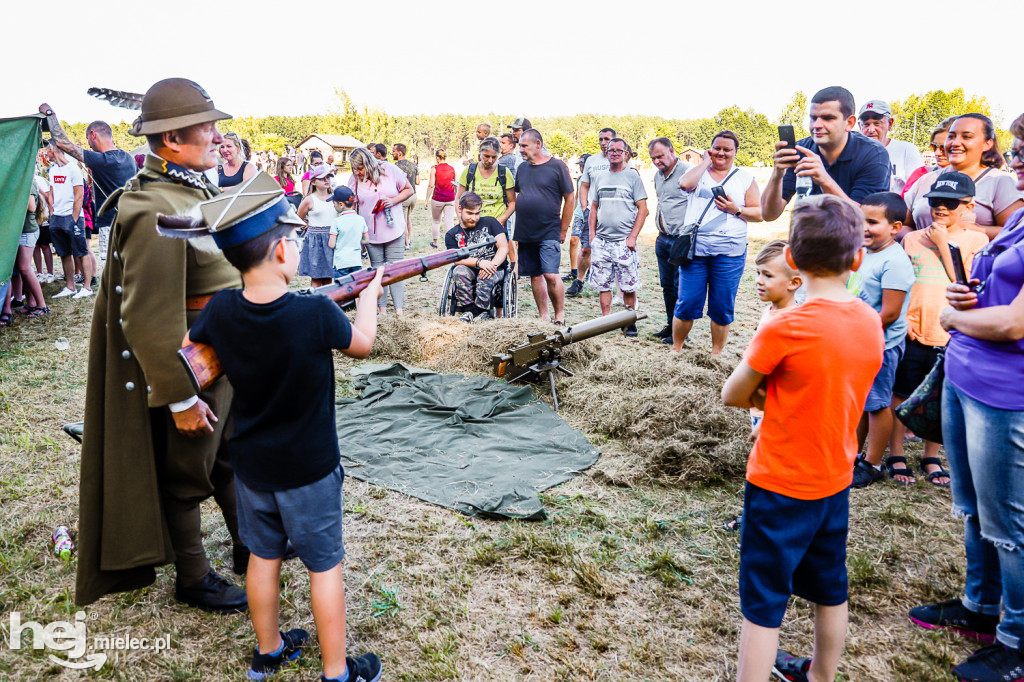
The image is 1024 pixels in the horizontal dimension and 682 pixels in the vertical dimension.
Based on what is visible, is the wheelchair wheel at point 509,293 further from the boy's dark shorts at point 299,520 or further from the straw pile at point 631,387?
the boy's dark shorts at point 299,520

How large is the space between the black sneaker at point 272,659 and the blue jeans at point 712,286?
436 centimetres

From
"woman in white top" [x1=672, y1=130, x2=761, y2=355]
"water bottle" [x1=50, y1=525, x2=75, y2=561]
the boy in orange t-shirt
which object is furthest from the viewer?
"woman in white top" [x1=672, y1=130, x2=761, y2=355]

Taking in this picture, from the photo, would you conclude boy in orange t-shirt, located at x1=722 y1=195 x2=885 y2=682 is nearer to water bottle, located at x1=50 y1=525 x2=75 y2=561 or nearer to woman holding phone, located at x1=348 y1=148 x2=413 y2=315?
water bottle, located at x1=50 y1=525 x2=75 y2=561

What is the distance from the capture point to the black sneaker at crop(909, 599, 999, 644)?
2578mm

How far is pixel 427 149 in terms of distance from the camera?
208ft

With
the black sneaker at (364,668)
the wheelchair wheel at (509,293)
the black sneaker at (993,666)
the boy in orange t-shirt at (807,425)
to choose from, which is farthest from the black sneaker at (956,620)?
the wheelchair wheel at (509,293)

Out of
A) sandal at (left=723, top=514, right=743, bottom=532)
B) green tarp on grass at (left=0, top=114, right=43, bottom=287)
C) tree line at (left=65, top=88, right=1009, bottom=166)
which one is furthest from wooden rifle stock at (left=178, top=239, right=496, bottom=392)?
tree line at (left=65, top=88, right=1009, bottom=166)

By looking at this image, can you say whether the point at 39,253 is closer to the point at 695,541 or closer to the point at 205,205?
the point at 205,205

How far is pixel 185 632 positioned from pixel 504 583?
138 cm

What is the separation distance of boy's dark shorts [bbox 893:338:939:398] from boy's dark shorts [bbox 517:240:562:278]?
3.64m

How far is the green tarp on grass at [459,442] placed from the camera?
384cm

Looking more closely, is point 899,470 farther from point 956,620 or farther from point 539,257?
point 539,257

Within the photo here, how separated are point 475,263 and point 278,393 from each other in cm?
470

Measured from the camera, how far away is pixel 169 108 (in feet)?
7.97
